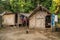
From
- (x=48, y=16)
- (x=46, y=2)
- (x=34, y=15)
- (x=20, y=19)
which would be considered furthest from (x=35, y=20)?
(x=46, y=2)

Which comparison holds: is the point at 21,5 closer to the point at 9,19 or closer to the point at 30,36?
the point at 9,19

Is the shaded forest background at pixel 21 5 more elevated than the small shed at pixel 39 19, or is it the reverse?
the shaded forest background at pixel 21 5

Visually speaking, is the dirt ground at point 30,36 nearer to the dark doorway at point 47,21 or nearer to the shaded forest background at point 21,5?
the dark doorway at point 47,21

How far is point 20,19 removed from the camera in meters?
34.0

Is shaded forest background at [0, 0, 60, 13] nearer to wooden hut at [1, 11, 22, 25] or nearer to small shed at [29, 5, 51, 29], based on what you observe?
wooden hut at [1, 11, 22, 25]

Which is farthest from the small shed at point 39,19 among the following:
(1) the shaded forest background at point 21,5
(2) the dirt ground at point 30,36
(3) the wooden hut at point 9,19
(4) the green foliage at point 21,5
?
(4) the green foliage at point 21,5

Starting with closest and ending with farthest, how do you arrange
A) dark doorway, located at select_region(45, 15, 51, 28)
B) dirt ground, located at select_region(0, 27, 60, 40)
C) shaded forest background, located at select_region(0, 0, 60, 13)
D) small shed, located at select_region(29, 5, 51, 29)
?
1. dirt ground, located at select_region(0, 27, 60, 40)
2. small shed, located at select_region(29, 5, 51, 29)
3. dark doorway, located at select_region(45, 15, 51, 28)
4. shaded forest background, located at select_region(0, 0, 60, 13)

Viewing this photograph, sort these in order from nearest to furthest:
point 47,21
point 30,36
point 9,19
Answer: point 30,36
point 47,21
point 9,19

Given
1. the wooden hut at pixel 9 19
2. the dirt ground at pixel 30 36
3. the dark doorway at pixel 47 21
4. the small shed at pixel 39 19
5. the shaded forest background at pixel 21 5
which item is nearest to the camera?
the dirt ground at pixel 30 36

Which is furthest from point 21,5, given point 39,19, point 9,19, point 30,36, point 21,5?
point 30,36

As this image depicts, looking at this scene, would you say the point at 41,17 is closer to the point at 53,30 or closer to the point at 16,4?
the point at 53,30

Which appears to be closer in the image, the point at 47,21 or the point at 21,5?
the point at 47,21

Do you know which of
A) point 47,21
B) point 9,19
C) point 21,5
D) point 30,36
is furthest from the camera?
point 21,5

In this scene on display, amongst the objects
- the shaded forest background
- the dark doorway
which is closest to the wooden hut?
the shaded forest background
